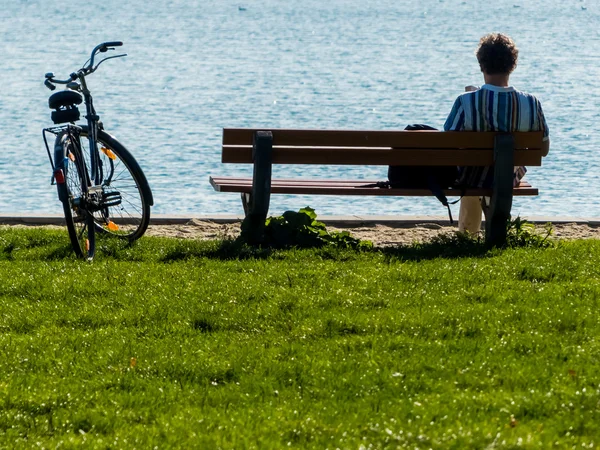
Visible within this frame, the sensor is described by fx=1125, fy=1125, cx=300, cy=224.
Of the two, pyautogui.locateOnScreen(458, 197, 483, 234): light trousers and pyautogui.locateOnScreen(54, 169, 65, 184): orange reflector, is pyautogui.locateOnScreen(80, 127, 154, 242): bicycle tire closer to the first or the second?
pyautogui.locateOnScreen(54, 169, 65, 184): orange reflector

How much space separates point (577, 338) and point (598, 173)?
41.1 feet

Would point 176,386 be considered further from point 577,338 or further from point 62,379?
point 577,338

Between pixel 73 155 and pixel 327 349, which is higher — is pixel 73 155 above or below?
above

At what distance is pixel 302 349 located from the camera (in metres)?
5.23

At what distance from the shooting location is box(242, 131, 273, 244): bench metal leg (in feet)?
24.2

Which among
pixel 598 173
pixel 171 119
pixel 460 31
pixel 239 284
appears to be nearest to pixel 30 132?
pixel 171 119

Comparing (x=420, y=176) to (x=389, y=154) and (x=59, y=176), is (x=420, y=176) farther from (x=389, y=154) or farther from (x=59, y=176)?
(x=59, y=176)

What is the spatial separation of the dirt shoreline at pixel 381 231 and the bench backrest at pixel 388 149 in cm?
94

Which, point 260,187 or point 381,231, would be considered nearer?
point 260,187

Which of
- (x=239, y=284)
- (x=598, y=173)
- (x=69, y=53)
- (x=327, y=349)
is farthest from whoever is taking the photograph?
(x=69, y=53)

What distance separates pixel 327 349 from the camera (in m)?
5.24

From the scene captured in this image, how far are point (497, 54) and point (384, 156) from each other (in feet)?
3.31

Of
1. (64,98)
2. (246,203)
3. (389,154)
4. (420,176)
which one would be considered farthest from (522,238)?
(64,98)

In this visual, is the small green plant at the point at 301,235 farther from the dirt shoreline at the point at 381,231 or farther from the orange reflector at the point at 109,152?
the orange reflector at the point at 109,152
